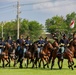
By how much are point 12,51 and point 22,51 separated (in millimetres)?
1491

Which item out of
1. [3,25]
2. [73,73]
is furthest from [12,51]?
[3,25]

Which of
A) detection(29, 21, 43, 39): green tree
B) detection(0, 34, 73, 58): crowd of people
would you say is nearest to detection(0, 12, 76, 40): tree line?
detection(29, 21, 43, 39): green tree

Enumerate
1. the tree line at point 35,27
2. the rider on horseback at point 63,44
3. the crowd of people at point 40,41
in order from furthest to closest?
the tree line at point 35,27 < the crowd of people at point 40,41 < the rider on horseback at point 63,44

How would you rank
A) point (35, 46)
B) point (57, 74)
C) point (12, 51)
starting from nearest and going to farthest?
point (57, 74) → point (35, 46) → point (12, 51)

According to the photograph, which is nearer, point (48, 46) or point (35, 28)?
point (48, 46)

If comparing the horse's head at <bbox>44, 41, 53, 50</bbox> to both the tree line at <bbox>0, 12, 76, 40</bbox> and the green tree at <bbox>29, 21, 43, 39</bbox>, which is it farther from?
the green tree at <bbox>29, 21, 43, 39</bbox>

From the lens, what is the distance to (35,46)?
24453 millimetres

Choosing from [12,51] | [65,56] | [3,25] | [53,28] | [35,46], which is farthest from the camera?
[3,25]

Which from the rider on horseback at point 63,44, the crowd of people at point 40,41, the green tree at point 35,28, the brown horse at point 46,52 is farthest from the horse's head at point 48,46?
the green tree at point 35,28

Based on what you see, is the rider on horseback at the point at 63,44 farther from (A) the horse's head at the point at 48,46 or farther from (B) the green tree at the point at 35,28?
(B) the green tree at the point at 35,28

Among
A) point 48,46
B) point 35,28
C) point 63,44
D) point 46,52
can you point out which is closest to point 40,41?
point 46,52

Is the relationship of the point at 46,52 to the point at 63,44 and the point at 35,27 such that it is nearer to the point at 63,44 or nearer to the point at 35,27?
the point at 63,44

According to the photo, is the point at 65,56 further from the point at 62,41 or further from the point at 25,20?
the point at 25,20

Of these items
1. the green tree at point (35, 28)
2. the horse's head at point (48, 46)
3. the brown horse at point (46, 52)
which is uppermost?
the green tree at point (35, 28)
